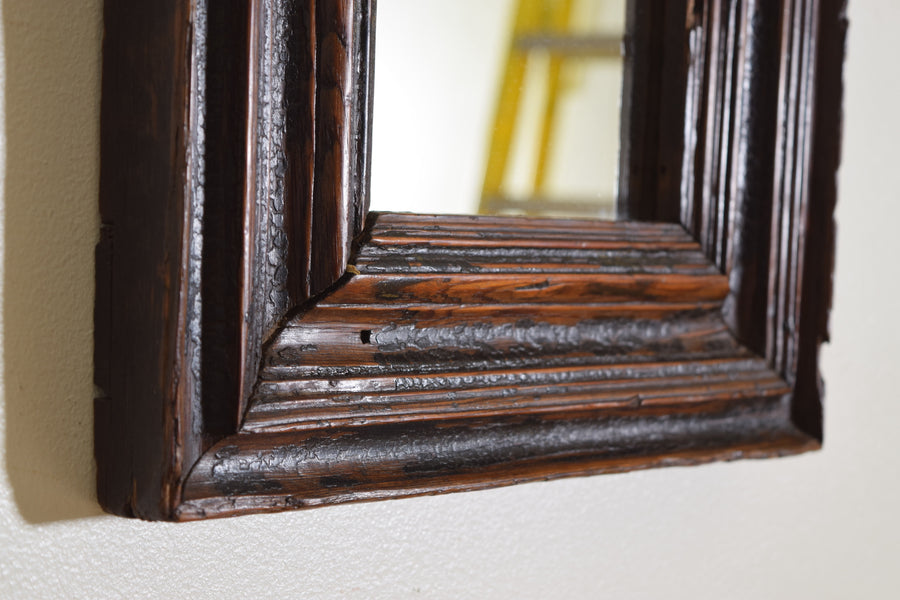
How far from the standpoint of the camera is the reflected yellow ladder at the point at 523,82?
17.3 inches

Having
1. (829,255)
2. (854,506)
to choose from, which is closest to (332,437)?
(829,255)

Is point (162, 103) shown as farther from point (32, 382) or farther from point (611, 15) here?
point (611, 15)

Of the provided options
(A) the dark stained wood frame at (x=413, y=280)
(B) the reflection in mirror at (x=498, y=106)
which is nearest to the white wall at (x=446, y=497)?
(A) the dark stained wood frame at (x=413, y=280)

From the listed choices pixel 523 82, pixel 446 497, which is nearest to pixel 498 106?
pixel 523 82

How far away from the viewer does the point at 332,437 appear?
1.21ft

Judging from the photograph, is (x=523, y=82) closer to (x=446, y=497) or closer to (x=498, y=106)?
(x=498, y=106)

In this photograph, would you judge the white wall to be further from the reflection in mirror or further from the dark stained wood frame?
the reflection in mirror

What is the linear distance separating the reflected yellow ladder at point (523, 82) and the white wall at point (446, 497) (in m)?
0.16

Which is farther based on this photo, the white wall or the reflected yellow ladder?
the reflected yellow ladder

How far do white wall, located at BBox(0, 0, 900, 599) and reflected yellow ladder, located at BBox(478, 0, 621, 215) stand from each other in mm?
157

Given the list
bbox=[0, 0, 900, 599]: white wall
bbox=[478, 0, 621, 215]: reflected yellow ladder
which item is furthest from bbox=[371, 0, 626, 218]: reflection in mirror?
bbox=[0, 0, 900, 599]: white wall

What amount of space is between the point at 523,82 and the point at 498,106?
0.02 m

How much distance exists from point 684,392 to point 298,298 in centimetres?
23

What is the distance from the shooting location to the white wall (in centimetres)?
33
